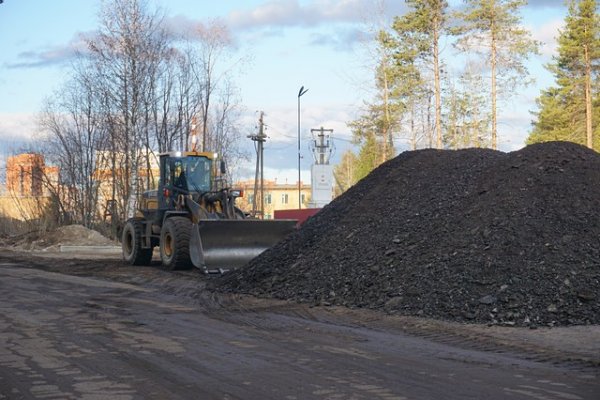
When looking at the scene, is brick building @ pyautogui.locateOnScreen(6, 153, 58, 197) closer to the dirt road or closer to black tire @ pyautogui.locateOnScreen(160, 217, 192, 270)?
Answer: black tire @ pyautogui.locateOnScreen(160, 217, 192, 270)

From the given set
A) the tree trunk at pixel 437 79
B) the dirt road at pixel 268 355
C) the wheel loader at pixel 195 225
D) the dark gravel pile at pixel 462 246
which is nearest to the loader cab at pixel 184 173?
the wheel loader at pixel 195 225

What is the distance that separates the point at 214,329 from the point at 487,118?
37326 mm

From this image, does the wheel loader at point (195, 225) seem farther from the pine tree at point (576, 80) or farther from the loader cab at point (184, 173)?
the pine tree at point (576, 80)

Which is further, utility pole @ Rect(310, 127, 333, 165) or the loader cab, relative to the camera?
utility pole @ Rect(310, 127, 333, 165)

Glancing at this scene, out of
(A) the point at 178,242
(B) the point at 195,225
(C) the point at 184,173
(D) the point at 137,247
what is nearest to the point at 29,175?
(D) the point at 137,247

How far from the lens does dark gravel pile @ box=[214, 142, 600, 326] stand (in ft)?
35.4

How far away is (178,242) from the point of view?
742 inches

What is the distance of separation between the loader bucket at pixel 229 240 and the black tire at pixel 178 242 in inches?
19.7

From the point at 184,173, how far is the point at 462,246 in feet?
32.1

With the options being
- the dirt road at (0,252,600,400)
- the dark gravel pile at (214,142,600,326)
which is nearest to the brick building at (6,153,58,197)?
the dark gravel pile at (214,142,600,326)

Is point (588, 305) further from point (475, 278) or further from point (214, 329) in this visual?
point (214, 329)

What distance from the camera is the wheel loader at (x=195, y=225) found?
17938 mm

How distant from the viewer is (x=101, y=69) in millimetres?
35688

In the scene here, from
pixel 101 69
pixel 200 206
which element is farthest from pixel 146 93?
pixel 200 206
